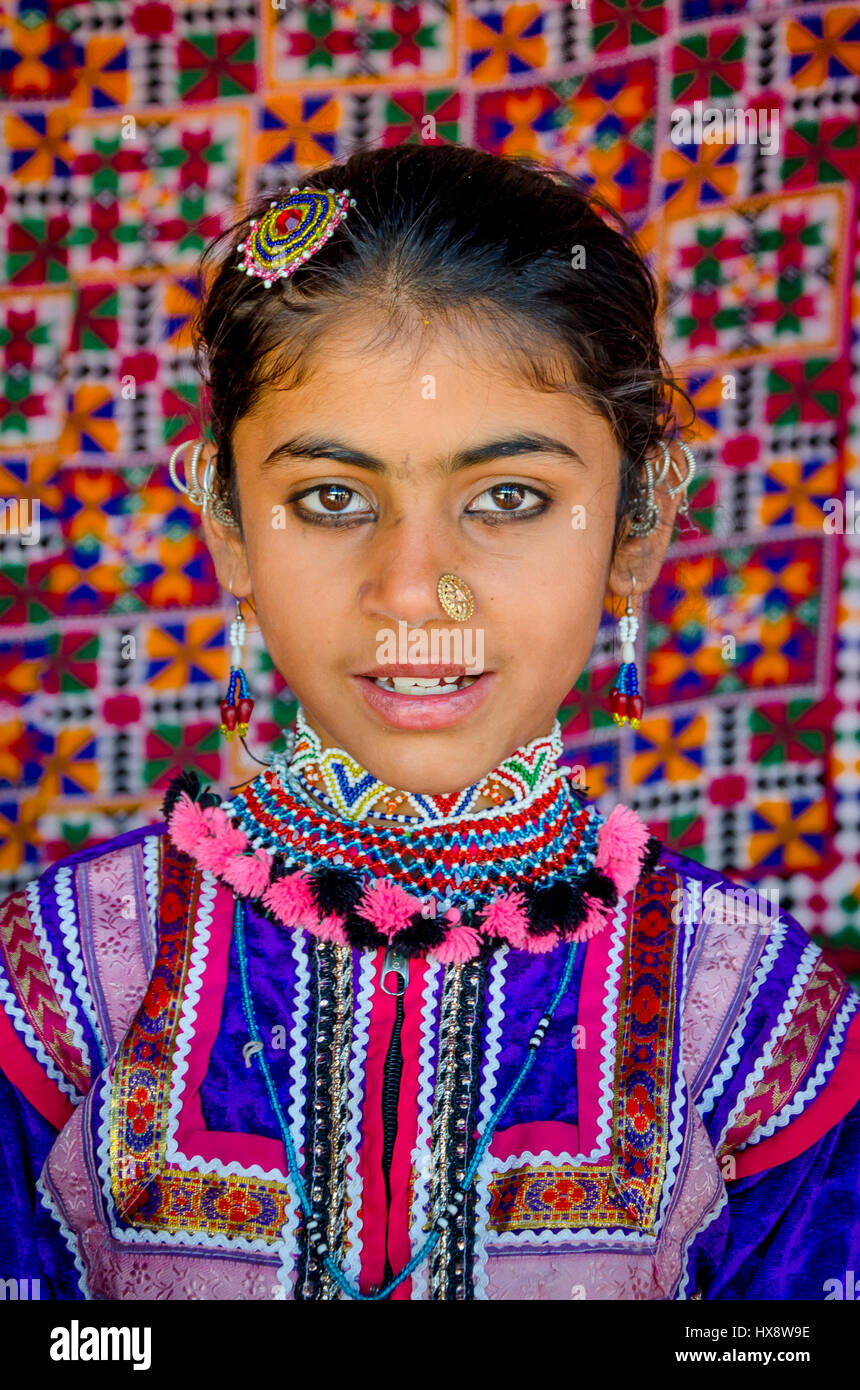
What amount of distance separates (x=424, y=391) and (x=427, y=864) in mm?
439

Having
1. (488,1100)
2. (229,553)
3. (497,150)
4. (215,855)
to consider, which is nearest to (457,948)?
(488,1100)

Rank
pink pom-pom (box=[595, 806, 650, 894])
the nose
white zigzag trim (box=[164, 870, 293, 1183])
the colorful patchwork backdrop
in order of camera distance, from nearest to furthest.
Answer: the nose
white zigzag trim (box=[164, 870, 293, 1183])
pink pom-pom (box=[595, 806, 650, 894])
the colorful patchwork backdrop

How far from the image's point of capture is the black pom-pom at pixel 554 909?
4.35 feet

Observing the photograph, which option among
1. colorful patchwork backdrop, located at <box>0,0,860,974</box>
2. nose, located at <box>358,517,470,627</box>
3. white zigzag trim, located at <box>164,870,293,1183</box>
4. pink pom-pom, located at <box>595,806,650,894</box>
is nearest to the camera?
nose, located at <box>358,517,470,627</box>

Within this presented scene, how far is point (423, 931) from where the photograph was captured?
1302 mm

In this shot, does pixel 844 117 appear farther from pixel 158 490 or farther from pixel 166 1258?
pixel 166 1258

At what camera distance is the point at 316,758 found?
138 centimetres

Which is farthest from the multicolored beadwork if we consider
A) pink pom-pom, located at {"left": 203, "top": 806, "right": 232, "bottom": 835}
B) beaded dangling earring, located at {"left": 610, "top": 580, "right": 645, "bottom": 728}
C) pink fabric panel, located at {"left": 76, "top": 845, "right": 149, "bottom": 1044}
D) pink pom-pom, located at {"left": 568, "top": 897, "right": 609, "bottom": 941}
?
pink fabric panel, located at {"left": 76, "top": 845, "right": 149, "bottom": 1044}

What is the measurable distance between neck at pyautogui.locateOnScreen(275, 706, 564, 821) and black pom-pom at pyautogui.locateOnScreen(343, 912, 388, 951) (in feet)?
0.34

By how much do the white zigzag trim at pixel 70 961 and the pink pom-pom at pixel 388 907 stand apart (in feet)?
0.93

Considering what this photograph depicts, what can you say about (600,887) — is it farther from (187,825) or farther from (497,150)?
(497,150)

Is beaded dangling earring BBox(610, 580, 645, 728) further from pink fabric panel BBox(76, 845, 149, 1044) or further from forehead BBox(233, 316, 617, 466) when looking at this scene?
pink fabric panel BBox(76, 845, 149, 1044)

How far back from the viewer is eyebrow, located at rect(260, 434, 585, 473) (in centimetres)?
122
